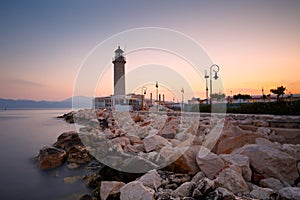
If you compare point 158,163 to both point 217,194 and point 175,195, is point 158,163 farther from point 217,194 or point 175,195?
point 217,194

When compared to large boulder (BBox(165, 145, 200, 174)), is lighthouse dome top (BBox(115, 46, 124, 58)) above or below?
above

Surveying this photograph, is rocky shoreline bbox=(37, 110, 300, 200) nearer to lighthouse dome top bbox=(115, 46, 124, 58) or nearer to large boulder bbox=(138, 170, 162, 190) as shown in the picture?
large boulder bbox=(138, 170, 162, 190)

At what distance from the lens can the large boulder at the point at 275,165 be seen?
2.67m

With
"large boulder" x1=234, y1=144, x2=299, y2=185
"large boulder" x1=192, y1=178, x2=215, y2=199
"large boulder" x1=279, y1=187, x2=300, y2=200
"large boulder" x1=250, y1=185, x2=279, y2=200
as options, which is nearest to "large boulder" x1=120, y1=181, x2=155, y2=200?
"large boulder" x1=192, y1=178, x2=215, y2=199

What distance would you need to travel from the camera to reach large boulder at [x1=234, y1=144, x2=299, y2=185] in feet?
8.75

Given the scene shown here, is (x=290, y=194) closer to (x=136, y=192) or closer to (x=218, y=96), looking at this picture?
(x=136, y=192)

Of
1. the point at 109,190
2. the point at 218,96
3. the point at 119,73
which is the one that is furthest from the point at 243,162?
the point at 119,73

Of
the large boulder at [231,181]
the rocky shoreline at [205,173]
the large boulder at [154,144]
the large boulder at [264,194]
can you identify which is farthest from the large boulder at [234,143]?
the large boulder at [264,194]

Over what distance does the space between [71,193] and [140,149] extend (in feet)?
5.54

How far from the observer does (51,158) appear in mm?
4762

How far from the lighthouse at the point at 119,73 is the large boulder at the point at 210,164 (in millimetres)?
21053

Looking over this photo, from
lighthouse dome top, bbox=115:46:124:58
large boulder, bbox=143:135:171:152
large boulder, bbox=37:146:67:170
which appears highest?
lighthouse dome top, bbox=115:46:124:58

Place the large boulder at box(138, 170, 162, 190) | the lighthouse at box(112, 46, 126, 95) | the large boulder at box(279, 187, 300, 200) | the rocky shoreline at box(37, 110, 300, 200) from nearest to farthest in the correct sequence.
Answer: the large boulder at box(279, 187, 300, 200)
the rocky shoreline at box(37, 110, 300, 200)
the large boulder at box(138, 170, 162, 190)
the lighthouse at box(112, 46, 126, 95)

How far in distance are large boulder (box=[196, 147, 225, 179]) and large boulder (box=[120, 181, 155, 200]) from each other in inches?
32.4
